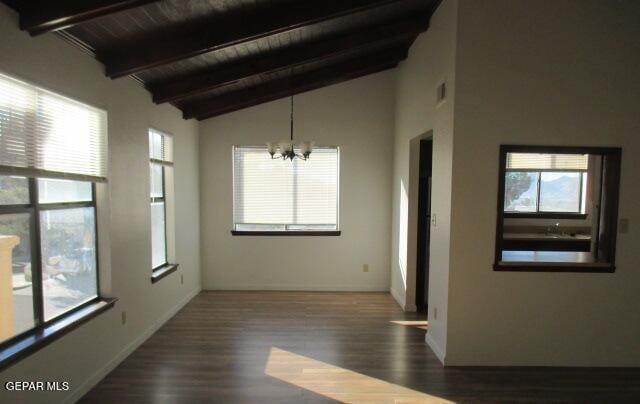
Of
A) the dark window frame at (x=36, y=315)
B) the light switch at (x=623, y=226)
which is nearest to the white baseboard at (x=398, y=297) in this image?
the light switch at (x=623, y=226)

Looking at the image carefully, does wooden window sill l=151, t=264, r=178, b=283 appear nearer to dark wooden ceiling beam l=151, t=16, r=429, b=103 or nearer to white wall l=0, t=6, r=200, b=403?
white wall l=0, t=6, r=200, b=403

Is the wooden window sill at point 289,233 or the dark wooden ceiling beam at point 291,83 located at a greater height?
the dark wooden ceiling beam at point 291,83

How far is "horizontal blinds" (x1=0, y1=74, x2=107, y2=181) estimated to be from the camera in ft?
6.43

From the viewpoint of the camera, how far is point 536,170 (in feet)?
17.3

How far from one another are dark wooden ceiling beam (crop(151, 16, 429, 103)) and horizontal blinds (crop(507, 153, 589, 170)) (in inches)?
113

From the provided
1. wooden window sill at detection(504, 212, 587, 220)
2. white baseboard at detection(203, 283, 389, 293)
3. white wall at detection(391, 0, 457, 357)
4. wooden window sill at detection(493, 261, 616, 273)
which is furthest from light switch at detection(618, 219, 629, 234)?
white baseboard at detection(203, 283, 389, 293)

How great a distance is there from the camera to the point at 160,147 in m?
4.09

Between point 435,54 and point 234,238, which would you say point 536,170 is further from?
point 234,238

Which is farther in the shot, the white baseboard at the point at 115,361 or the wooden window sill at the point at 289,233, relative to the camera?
the wooden window sill at the point at 289,233

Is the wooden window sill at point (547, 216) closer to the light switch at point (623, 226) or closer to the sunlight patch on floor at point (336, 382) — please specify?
the light switch at point (623, 226)

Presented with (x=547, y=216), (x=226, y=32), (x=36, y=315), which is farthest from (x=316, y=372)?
(x=547, y=216)

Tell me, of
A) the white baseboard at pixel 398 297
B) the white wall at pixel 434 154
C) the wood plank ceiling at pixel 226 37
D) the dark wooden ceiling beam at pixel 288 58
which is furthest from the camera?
the white baseboard at pixel 398 297

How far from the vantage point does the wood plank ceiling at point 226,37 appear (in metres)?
2.32

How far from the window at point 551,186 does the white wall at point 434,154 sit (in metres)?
2.00
